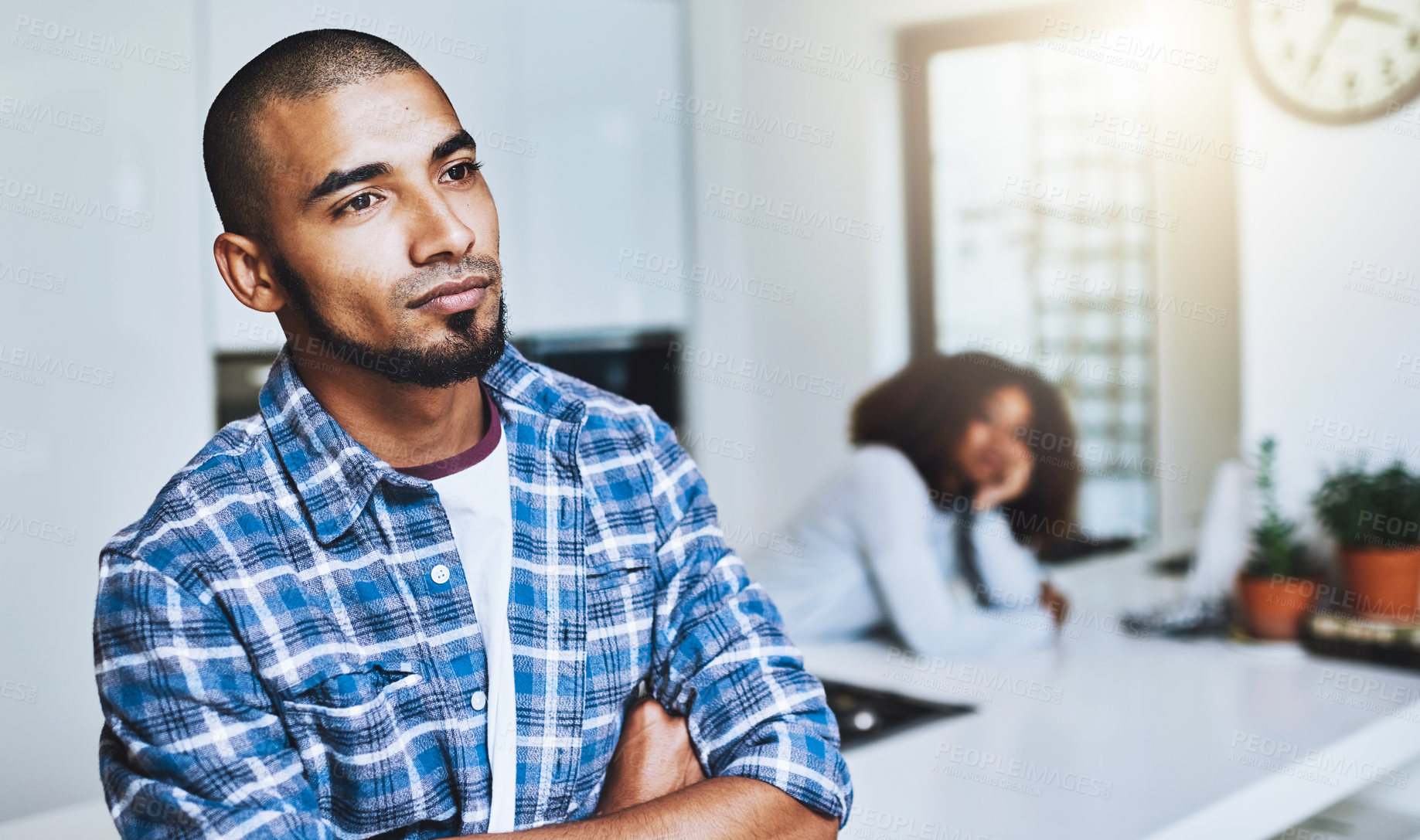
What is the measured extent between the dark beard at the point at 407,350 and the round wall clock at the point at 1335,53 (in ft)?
6.26

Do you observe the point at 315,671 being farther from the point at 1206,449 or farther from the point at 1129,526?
the point at 1129,526

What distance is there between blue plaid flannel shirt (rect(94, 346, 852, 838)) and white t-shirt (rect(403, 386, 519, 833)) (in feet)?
0.04

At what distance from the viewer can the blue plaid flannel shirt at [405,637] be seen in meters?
0.90

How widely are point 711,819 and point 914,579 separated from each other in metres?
1.26

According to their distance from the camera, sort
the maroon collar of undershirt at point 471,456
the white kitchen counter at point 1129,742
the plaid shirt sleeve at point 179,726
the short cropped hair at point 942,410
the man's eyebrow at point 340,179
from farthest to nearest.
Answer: the short cropped hair at point 942,410, the white kitchen counter at point 1129,742, the maroon collar of undershirt at point 471,456, the man's eyebrow at point 340,179, the plaid shirt sleeve at point 179,726

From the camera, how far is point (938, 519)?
2545 millimetres

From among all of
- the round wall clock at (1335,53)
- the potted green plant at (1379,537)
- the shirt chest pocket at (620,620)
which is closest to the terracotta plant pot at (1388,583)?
the potted green plant at (1379,537)

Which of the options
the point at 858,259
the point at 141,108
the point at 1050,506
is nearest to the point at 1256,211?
the point at 1050,506

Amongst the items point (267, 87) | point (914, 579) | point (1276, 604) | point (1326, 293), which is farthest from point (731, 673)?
point (1326, 293)

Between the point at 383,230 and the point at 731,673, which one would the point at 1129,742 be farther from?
the point at 383,230

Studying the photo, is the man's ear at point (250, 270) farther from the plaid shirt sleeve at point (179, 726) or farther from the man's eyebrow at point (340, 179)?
the plaid shirt sleeve at point (179, 726)

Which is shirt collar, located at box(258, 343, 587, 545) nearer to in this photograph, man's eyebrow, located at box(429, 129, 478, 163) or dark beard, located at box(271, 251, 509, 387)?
dark beard, located at box(271, 251, 509, 387)

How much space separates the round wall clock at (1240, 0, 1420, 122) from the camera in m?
2.21

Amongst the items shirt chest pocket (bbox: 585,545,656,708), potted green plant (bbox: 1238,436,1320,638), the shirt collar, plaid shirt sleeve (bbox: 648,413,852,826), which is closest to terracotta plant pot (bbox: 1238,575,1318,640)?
potted green plant (bbox: 1238,436,1320,638)
